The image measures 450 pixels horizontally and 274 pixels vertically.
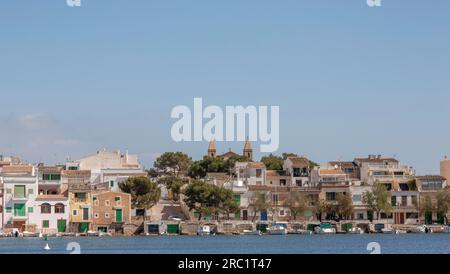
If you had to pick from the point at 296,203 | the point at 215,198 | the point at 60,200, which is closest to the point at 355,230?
the point at 296,203

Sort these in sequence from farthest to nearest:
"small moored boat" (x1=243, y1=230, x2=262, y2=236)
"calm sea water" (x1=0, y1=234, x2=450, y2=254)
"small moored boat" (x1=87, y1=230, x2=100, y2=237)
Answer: "small moored boat" (x1=243, y1=230, x2=262, y2=236) < "small moored boat" (x1=87, y1=230, x2=100, y2=237) < "calm sea water" (x1=0, y1=234, x2=450, y2=254)

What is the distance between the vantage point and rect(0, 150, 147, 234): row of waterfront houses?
55.1 meters

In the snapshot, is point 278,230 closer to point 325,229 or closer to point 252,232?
point 252,232

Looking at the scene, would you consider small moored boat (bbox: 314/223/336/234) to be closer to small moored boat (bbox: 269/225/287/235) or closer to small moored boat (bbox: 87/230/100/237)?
small moored boat (bbox: 269/225/287/235)

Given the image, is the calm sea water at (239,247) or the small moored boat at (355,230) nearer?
the calm sea water at (239,247)

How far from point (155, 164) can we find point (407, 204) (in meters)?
16.3

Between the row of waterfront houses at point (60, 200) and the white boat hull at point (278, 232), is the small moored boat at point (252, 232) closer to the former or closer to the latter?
the white boat hull at point (278, 232)

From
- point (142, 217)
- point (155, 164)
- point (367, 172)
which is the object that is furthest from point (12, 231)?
point (367, 172)

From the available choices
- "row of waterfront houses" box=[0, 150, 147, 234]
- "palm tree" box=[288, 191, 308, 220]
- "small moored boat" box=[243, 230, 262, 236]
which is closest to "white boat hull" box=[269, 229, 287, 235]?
"small moored boat" box=[243, 230, 262, 236]

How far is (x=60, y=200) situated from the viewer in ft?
181

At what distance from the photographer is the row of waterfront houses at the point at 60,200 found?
5512cm

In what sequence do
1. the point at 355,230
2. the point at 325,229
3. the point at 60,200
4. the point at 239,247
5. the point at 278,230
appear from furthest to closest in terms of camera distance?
the point at 355,230
the point at 325,229
the point at 278,230
the point at 60,200
the point at 239,247

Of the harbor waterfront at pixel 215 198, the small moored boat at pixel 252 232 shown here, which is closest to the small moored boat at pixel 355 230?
the harbor waterfront at pixel 215 198
